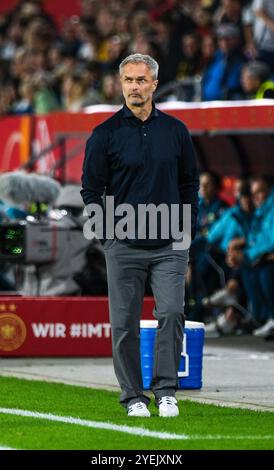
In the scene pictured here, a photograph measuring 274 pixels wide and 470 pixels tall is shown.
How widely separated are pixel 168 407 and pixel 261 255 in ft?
23.9

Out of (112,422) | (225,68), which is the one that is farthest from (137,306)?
(225,68)

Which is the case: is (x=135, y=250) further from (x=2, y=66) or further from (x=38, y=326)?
(x=2, y=66)

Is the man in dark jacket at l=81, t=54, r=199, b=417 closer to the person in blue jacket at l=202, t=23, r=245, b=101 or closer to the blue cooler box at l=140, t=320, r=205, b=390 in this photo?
Answer: the blue cooler box at l=140, t=320, r=205, b=390

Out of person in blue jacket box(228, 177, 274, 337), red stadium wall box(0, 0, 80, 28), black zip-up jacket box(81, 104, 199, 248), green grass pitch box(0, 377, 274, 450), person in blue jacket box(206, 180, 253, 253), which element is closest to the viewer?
green grass pitch box(0, 377, 274, 450)

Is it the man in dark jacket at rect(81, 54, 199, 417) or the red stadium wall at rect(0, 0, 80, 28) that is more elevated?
the red stadium wall at rect(0, 0, 80, 28)

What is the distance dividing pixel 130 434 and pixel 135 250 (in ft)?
4.37

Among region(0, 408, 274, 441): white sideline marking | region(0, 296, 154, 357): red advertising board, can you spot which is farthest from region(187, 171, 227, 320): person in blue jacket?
region(0, 408, 274, 441): white sideline marking

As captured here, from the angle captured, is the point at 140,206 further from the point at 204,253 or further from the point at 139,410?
the point at 204,253

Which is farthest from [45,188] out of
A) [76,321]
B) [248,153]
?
[248,153]

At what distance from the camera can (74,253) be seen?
15555 mm

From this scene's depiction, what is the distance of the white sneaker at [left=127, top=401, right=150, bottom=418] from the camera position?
9328 millimetres

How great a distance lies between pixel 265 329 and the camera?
16297 mm

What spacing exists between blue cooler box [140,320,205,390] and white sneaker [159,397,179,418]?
4.43 feet

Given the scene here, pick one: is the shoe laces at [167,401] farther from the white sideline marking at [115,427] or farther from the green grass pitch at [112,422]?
the white sideline marking at [115,427]
